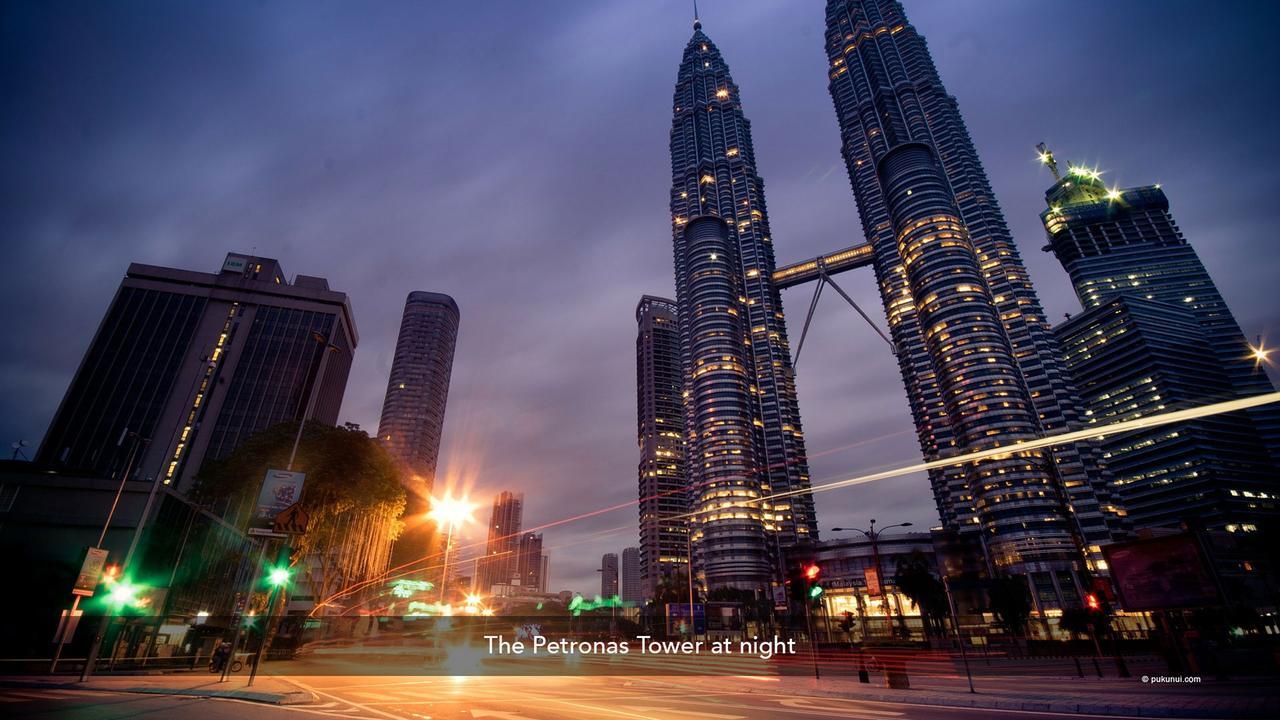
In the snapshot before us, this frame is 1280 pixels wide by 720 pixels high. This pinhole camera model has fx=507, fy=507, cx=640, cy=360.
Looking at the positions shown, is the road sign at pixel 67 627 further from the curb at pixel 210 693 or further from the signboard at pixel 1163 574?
the signboard at pixel 1163 574

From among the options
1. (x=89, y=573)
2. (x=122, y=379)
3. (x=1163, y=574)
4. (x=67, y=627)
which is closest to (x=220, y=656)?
(x=67, y=627)

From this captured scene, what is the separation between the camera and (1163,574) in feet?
71.2

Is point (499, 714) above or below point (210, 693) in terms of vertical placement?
below

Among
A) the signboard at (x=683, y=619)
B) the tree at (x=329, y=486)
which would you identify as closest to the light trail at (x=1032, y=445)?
the tree at (x=329, y=486)

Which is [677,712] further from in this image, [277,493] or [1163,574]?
[1163,574]

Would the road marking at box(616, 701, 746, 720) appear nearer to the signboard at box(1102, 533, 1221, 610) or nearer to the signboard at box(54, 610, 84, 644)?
the signboard at box(1102, 533, 1221, 610)

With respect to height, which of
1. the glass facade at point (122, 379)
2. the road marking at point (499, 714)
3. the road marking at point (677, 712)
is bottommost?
the road marking at point (677, 712)

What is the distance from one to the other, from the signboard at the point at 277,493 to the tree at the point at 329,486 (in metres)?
15.7

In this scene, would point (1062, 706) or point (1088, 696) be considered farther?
point (1088, 696)

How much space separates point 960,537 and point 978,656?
116673 millimetres

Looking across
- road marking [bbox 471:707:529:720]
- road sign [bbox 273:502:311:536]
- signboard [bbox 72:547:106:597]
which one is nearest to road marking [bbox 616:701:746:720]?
road marking [bbox 471:707:529:720]

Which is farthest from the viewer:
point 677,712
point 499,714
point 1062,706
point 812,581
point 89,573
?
point 812,581

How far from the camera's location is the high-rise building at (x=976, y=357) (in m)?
125

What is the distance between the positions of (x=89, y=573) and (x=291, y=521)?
929 cm
